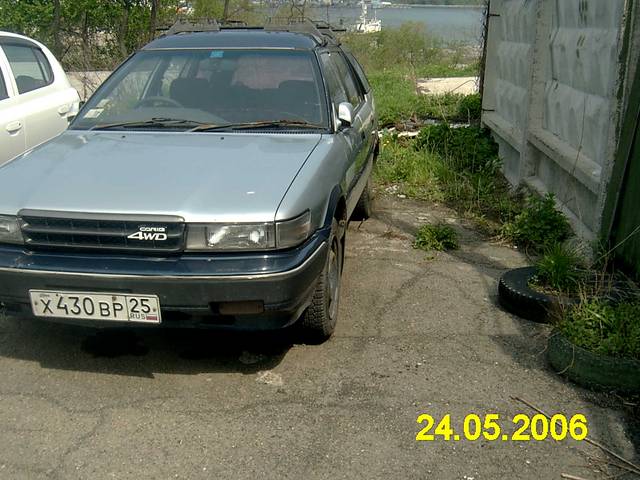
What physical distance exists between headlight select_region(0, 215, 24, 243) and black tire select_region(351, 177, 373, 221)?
3452 mm

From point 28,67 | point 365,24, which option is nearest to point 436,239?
point 28,67

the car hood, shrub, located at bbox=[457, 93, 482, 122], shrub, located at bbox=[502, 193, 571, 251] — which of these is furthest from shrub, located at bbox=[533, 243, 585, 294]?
shrub, located at bbox=[457, 93, 482, 122]

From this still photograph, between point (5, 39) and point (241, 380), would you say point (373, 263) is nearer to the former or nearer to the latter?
point (241, 380)

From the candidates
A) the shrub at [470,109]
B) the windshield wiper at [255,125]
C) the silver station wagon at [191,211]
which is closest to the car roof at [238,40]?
the silver station wagon at [191,211]

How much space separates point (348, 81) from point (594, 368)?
10.8 feet

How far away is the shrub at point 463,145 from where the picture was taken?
313 inches

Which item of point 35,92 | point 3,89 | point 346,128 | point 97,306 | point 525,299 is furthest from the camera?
point 35,92

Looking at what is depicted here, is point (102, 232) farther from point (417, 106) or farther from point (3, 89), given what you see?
point (417, 106)

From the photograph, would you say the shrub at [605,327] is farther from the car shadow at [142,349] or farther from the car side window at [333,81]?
the car side window at [333,81]

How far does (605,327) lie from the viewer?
3.48 meters

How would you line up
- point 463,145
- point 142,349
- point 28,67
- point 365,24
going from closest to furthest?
point 142,349
point 28,67
point 463,145
point 365,24

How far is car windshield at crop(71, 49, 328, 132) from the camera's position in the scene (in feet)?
14.1

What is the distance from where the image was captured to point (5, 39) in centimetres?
617
